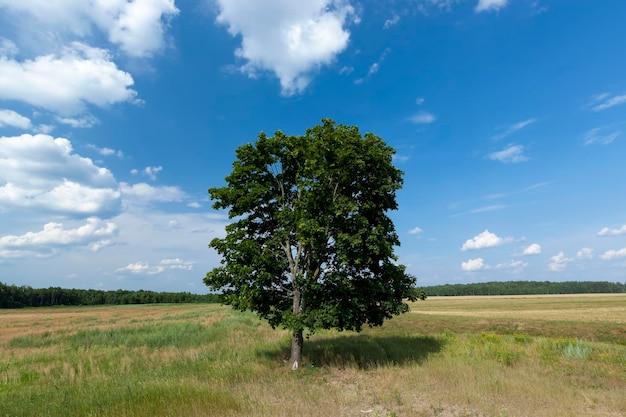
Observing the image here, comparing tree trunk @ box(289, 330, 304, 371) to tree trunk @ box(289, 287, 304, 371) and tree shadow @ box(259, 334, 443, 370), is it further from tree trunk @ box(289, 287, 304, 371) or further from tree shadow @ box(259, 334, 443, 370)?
tree shadow @ box(259, 334, 443, 370)

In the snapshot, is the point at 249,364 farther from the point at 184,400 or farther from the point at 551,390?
the point at 551,390

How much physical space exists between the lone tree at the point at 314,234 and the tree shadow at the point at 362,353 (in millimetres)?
2041

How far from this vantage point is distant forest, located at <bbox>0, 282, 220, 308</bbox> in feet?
458

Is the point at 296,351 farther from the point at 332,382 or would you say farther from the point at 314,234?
the point at 314,234

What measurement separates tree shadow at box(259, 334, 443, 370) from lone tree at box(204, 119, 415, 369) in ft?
6.70

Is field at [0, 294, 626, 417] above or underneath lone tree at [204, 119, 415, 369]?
underneath

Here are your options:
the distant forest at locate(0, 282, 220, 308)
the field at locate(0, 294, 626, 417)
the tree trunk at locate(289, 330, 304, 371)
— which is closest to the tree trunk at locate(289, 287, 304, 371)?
the tree trunk at locate(289, 330, 304, 371)

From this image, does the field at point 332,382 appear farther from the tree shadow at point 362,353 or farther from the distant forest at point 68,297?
the distant forest at point 68,297

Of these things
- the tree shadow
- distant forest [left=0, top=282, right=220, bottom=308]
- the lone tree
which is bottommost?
distant forest [left=0, top=282, right=220, bottom=308]

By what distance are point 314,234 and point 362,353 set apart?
27.8 feet

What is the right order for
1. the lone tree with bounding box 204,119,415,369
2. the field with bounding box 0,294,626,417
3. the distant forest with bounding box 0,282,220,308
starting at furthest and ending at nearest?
the distant forest with bounding box 0,282,220,308
the lone tree with bounding box 204,119,415,369
the field with bounding box 0,294,626,417

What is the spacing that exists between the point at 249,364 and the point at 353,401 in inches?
259

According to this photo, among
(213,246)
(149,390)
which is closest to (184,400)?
(149,390)

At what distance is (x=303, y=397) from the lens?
33.3 ft
